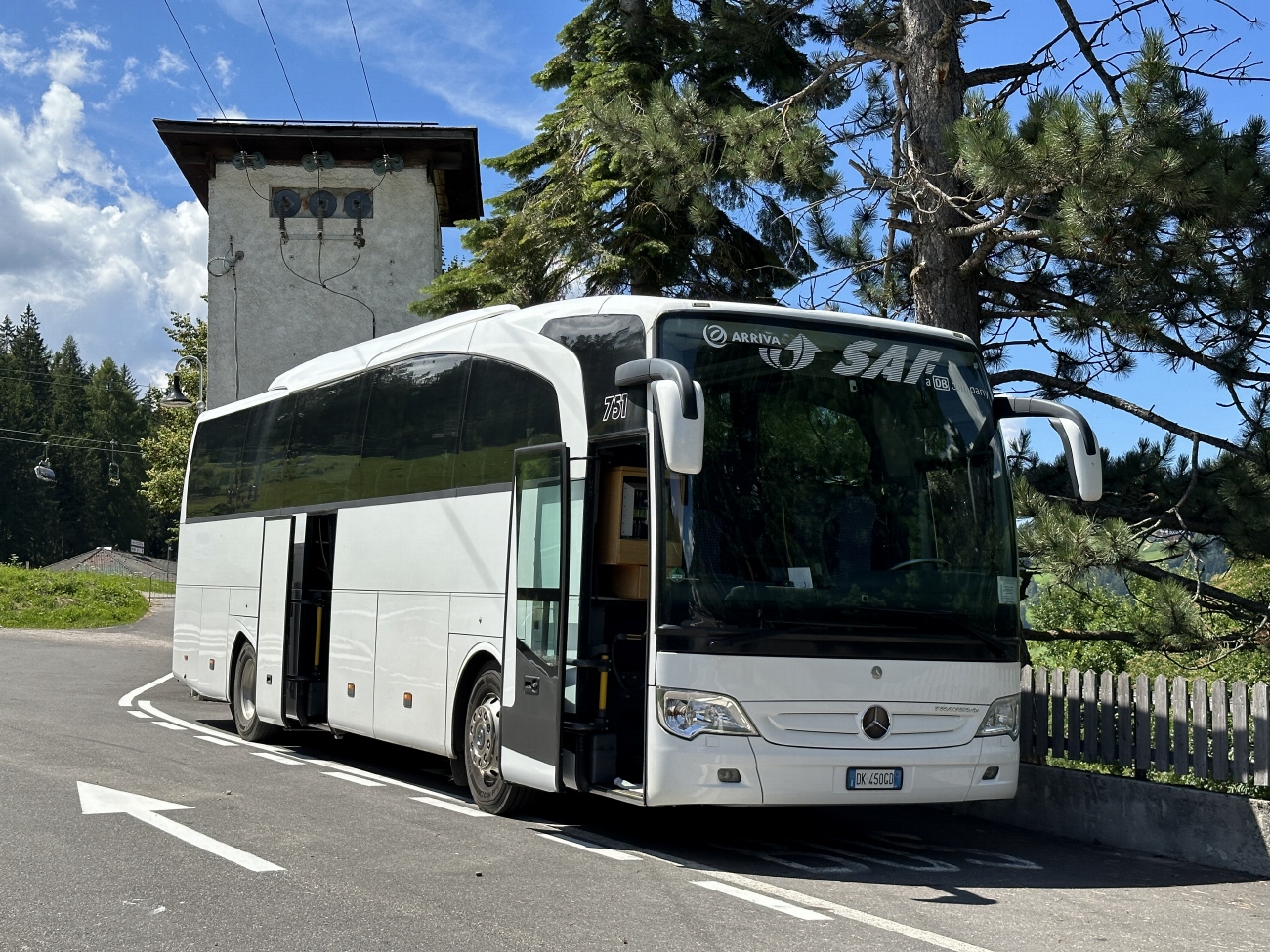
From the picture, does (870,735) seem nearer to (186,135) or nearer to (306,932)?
(306,932)

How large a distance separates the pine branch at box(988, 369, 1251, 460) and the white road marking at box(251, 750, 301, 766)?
765 centimetres

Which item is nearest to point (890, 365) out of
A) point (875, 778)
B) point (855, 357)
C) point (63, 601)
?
point (855, 357)

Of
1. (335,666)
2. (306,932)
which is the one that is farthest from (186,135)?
(306,932)

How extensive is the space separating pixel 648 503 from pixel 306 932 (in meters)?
3.24

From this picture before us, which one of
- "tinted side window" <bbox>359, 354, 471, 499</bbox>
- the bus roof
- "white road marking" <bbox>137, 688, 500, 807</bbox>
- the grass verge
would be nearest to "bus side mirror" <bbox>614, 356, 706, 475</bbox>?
the bus roof

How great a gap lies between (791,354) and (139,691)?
15667 millimetres

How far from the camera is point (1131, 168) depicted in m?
10.5

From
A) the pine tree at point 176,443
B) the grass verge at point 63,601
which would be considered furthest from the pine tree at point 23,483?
the grass verge at point 63,601

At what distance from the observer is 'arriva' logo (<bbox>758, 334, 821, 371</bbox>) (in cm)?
902

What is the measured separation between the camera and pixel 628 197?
20.5 meters

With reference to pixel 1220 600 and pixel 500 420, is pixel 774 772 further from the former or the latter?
pixel 1220 600

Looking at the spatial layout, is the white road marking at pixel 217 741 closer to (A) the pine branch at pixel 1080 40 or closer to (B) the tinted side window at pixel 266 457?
(B) the tinted side window at pixel 266 457

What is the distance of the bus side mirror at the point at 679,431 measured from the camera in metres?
7.70

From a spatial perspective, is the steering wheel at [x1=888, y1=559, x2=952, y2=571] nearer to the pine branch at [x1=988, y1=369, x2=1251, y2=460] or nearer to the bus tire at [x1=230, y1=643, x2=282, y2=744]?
the pine branch at [x1=988, y1=369, x2=1251, y2=460]
